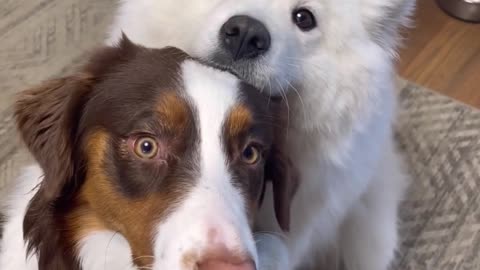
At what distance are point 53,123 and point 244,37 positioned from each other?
1.42 ft

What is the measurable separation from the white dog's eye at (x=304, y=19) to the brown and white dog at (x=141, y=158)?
0.24 metres

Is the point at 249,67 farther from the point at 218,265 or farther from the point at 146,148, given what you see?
the point at 218,265

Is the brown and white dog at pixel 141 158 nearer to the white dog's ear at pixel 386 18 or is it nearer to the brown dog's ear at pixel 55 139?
the brown dog's ear at pixel 55 139

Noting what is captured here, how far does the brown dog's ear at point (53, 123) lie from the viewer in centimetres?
137

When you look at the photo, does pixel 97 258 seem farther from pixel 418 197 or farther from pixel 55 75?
pixel 418 197

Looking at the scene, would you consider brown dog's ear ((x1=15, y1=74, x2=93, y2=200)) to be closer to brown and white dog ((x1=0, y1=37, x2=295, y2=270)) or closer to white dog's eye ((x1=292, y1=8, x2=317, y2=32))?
brown and white dog ((x1=0, y1=37, x2=295, y2=270))

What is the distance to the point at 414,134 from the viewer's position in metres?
2.55

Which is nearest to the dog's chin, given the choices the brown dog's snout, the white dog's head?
the white dog's head

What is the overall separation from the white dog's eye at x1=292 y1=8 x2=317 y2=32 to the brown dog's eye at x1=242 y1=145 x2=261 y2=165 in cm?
36

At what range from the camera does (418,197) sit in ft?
7.84

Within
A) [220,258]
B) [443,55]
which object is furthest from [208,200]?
[443,55]

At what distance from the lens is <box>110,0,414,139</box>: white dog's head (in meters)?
1.53

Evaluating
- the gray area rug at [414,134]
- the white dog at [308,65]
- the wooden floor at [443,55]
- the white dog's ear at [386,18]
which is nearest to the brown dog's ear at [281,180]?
the white dog at [308,65]

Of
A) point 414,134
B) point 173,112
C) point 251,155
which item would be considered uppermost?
point 173,112
